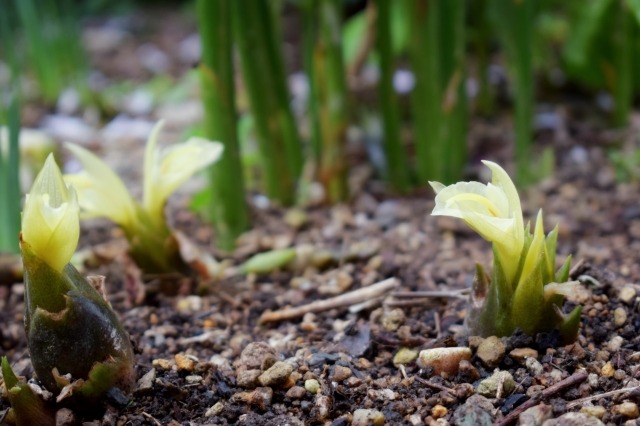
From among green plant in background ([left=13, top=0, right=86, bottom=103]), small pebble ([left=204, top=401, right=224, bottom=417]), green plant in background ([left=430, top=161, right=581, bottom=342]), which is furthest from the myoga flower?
green plant in background ([left=13, top=0, right=86, bottom=103])

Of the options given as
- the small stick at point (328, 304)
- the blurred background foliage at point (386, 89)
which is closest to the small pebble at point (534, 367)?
the small stick at point (328, 304)

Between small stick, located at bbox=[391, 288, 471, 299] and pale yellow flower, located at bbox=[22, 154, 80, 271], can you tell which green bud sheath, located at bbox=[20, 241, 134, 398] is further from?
small stick, located at bbox=[391, 288, 471, 299]

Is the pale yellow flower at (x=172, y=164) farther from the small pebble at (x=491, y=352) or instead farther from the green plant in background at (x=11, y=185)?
the small pebble at (x=491, y=352)

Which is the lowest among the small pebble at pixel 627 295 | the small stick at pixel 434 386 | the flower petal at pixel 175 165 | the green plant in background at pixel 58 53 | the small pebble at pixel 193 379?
the small stick at pixel 434 386

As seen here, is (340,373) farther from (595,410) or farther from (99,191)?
(99,191)

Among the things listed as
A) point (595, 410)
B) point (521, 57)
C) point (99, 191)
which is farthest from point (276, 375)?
point (521, 57)

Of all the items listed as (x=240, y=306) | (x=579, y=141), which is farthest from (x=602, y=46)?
(x=240, y=306)
